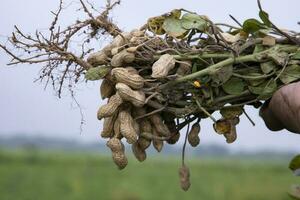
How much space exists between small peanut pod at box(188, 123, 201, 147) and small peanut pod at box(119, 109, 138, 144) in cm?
18


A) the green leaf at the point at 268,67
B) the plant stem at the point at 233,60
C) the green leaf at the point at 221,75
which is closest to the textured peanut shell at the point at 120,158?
the plant stem at the point at 233,60

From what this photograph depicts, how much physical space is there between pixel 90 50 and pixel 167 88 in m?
0.30

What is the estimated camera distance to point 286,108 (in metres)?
1.97

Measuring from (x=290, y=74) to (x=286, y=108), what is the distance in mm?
120

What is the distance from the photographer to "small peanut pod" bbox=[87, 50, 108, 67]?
2.07m

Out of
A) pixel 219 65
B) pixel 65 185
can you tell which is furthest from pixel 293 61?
pixel 65 185

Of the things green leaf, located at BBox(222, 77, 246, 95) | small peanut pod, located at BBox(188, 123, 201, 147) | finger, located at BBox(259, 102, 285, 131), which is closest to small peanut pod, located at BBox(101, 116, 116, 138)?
small peanut pod, located at BBox(188, 123, 201, 147)

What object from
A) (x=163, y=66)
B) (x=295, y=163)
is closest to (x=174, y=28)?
(x=163, y=66)

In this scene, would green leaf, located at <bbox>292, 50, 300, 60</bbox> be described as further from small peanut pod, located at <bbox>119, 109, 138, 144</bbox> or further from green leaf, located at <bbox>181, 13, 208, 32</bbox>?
small peanut pod, located at <bbox>119, 109, 138, 144</bbox>

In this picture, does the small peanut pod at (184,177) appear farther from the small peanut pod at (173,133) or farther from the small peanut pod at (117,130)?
the small peanut pod at (117,130)

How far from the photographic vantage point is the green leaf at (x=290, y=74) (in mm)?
2032

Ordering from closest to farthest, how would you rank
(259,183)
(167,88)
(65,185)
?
(167,88) < (65,185) < (259,183)

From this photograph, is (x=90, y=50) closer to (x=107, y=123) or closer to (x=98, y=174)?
(x=107, y=123)

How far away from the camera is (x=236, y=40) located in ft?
6.89
